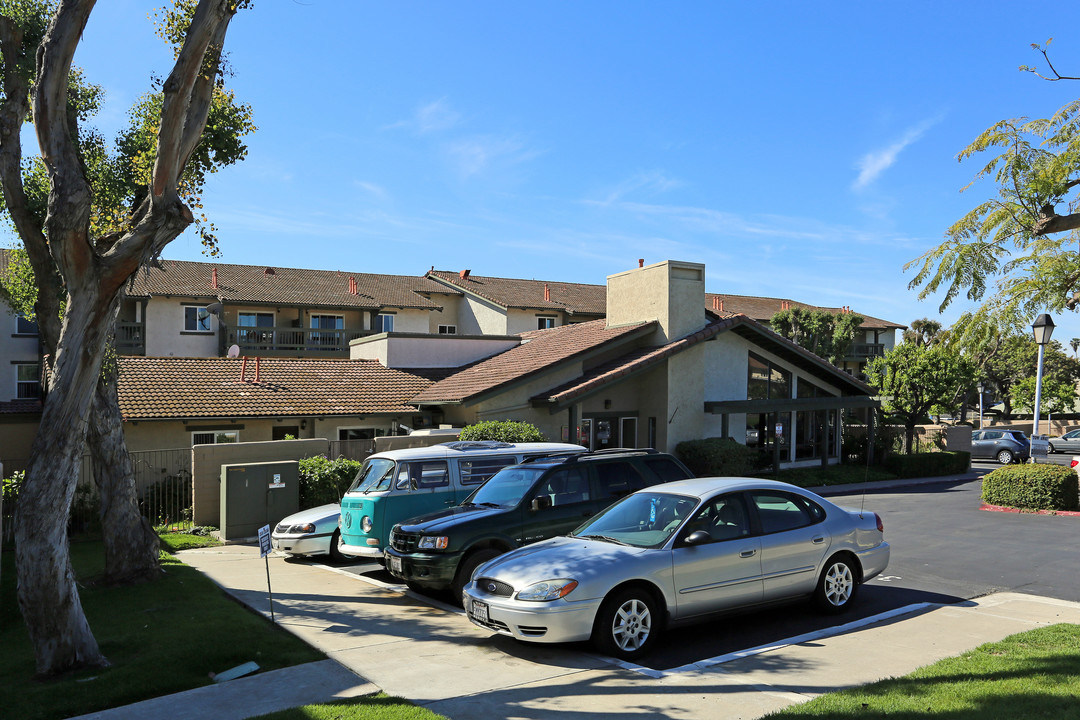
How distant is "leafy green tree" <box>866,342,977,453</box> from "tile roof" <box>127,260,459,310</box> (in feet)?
71.5

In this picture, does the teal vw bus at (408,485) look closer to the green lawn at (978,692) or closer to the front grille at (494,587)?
the front grille at (494,587)

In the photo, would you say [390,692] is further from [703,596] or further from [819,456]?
[819,456]

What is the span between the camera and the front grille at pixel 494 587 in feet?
25.2

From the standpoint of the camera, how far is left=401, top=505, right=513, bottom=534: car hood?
9859mm

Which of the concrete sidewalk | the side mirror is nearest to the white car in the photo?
the concrete sidewalk

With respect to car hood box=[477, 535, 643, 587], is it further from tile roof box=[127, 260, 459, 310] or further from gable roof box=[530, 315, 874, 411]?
tile roof box=[127, 260, 459, 310]

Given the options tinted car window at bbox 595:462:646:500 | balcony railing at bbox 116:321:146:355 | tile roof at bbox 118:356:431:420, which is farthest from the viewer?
balcony railing at bbox 116:321:146:355

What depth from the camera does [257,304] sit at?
36.6m

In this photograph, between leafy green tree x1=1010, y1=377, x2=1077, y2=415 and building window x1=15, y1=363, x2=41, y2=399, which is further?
leafy green tree x1=1010, y1=377, x2=1077, y2=415

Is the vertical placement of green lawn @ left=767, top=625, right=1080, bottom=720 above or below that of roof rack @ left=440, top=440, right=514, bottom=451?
below

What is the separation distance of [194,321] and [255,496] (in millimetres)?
23157

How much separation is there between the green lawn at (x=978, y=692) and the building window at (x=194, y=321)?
3460 cm

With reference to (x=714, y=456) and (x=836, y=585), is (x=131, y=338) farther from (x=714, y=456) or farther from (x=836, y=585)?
(x=836, y=585)

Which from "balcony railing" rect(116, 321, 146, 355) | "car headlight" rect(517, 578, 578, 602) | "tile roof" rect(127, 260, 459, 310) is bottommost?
"car headlight" rect(517, 578, 578, 602)
